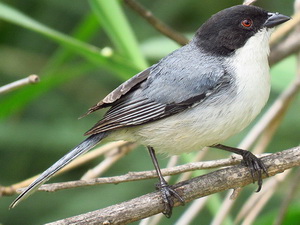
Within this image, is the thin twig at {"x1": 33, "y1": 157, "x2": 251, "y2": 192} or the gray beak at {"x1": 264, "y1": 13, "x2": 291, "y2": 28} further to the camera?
the gray beak at {"x1": 264, "y1": 13, "x2": 291, "y2": 28}

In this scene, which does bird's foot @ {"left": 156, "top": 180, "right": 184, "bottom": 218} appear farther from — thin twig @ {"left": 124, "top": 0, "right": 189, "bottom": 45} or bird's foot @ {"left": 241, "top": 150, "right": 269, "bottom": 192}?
thin twig @ {"left": 124, "top": 0, "right": 189, "bottom": 45}

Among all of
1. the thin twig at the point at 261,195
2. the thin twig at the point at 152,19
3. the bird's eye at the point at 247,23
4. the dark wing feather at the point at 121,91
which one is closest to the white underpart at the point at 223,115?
the bird's eye at the point at 247,23

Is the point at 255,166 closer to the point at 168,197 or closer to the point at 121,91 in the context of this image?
the point at 168,197

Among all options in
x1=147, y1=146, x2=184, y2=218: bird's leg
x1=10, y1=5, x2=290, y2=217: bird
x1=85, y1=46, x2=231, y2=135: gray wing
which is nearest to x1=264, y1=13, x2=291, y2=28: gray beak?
x1=10, y1=5, x2=290, y2=217: bird

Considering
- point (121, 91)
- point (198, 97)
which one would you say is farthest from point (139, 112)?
point (198, 97)

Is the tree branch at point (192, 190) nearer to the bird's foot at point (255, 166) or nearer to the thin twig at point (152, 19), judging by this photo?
the bird's foot at point (255, 166)

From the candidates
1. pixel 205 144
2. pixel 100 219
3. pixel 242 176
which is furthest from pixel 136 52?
pixel 100 219

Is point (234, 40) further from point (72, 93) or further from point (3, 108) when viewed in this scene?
point (72, 93)
